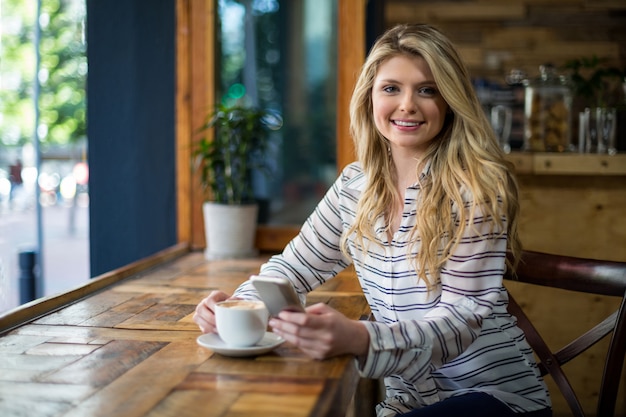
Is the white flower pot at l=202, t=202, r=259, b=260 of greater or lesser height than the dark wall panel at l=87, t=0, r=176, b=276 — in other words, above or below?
below

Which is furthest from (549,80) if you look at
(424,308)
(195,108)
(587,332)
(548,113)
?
(424,308)

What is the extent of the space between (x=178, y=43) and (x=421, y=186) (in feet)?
5.23

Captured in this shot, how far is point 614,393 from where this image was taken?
176cm

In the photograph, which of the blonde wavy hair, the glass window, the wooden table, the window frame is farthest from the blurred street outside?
the blonde wavy hair

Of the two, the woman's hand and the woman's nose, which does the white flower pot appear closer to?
the woman's nose

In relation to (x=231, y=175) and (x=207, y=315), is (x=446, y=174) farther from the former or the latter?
(x=231, y=175)

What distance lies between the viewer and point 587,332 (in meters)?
1.89

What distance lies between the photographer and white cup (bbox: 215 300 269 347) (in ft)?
4.85

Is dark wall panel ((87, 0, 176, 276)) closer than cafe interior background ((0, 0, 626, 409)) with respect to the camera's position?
No

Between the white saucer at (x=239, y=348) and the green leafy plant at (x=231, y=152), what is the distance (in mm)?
1446

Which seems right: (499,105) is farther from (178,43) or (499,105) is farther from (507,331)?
(507,331)

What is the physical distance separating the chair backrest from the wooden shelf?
95 centimetres

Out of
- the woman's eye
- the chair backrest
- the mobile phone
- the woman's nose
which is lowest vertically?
the chair backrest

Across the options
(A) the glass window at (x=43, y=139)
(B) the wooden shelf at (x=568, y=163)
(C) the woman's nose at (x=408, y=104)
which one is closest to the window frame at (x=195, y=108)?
(B) the wooden shelf at (x=568, y=163)
